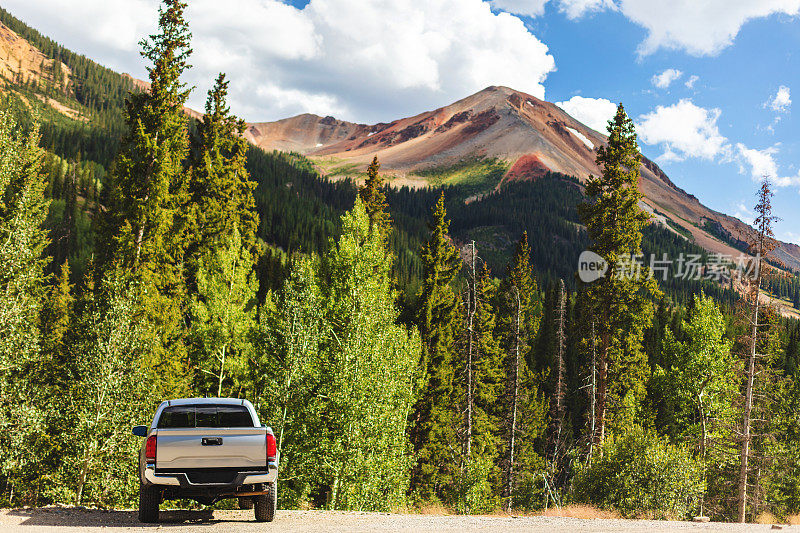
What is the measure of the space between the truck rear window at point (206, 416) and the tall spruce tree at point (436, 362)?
2469 cm

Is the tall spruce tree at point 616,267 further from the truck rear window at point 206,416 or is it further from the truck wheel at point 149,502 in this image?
the truck wheel at point 149,502

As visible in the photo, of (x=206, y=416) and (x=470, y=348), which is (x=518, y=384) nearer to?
(x=470, y=348)

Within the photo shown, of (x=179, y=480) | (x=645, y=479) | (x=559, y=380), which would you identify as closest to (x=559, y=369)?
(x=559, y=380)

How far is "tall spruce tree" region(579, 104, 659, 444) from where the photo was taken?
25859 mm

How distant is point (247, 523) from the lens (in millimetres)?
10297

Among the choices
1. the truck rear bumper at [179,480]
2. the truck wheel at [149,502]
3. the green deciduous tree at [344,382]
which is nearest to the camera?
the truck rear bumper at [179,480]

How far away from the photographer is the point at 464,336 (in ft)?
113

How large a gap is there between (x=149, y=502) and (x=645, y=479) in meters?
18.8

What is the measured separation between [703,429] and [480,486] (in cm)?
1844

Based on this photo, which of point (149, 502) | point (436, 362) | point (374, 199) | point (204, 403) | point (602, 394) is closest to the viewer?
point (149, 502)

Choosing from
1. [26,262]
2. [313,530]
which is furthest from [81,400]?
[313,530]

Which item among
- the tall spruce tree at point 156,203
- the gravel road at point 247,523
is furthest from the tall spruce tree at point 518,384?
the gravel road at point 247,523

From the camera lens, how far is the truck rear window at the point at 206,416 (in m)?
9.84

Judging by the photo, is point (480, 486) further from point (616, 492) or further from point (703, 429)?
point (703, 429)
